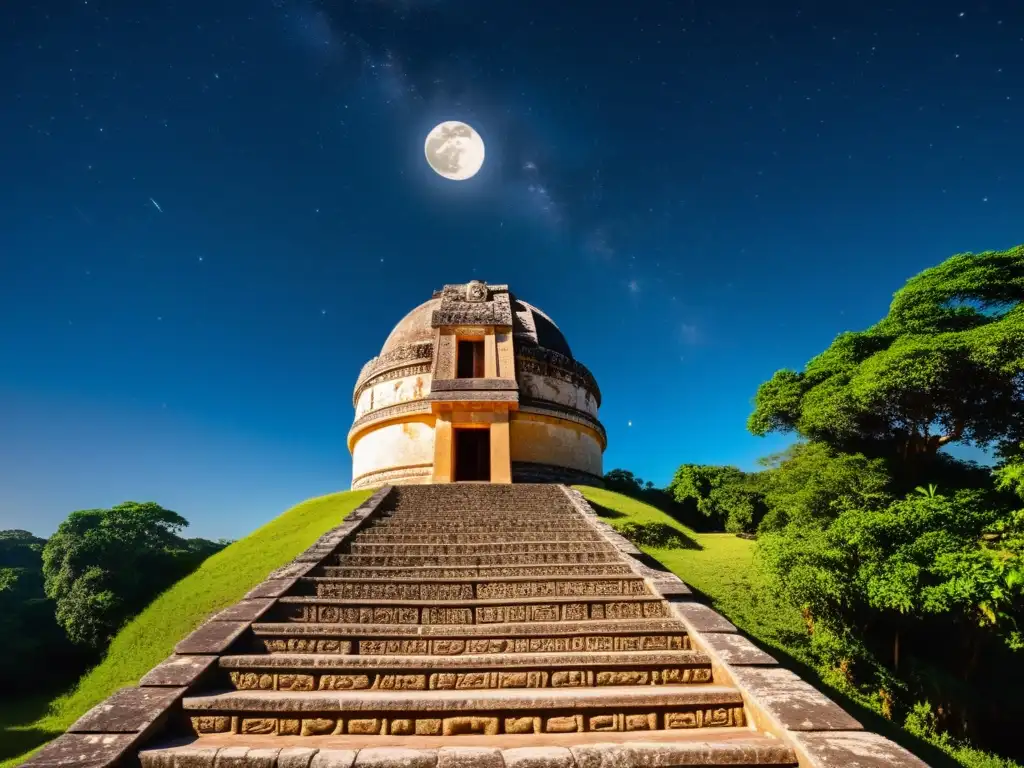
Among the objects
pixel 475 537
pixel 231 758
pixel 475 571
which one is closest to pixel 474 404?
pixel 475 537

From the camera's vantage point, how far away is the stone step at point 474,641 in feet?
16.7

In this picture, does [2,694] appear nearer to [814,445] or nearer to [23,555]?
[814,445]

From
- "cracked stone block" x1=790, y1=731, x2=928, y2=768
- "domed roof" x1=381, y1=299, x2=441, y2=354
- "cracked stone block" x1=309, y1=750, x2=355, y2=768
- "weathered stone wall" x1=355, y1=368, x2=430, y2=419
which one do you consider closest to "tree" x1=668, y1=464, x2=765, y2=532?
"weathered stone wall" x1=355, y1=368, x2=430, y2=419

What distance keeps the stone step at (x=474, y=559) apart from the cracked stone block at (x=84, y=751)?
3.58 meters

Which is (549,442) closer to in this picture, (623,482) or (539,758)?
(623,482)

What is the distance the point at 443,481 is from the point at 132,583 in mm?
7522

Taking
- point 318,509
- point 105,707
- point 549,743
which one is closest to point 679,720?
point 549,743

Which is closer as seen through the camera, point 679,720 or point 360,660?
point 679,720

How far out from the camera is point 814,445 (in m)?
10.8

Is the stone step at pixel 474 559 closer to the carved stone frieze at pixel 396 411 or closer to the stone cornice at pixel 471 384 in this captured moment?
the stone cornice at pixel 471 384

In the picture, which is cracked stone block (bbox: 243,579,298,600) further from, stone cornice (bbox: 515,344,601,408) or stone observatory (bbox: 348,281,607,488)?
stone cornice (bbox: 515,344,601,408)

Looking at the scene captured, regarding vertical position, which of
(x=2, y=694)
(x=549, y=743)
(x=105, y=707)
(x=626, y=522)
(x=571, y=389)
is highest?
(x=571, y=389)

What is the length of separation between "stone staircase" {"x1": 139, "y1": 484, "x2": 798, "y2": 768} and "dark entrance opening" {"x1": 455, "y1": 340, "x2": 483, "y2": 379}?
10084 mm

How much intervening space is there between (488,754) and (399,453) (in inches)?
542
